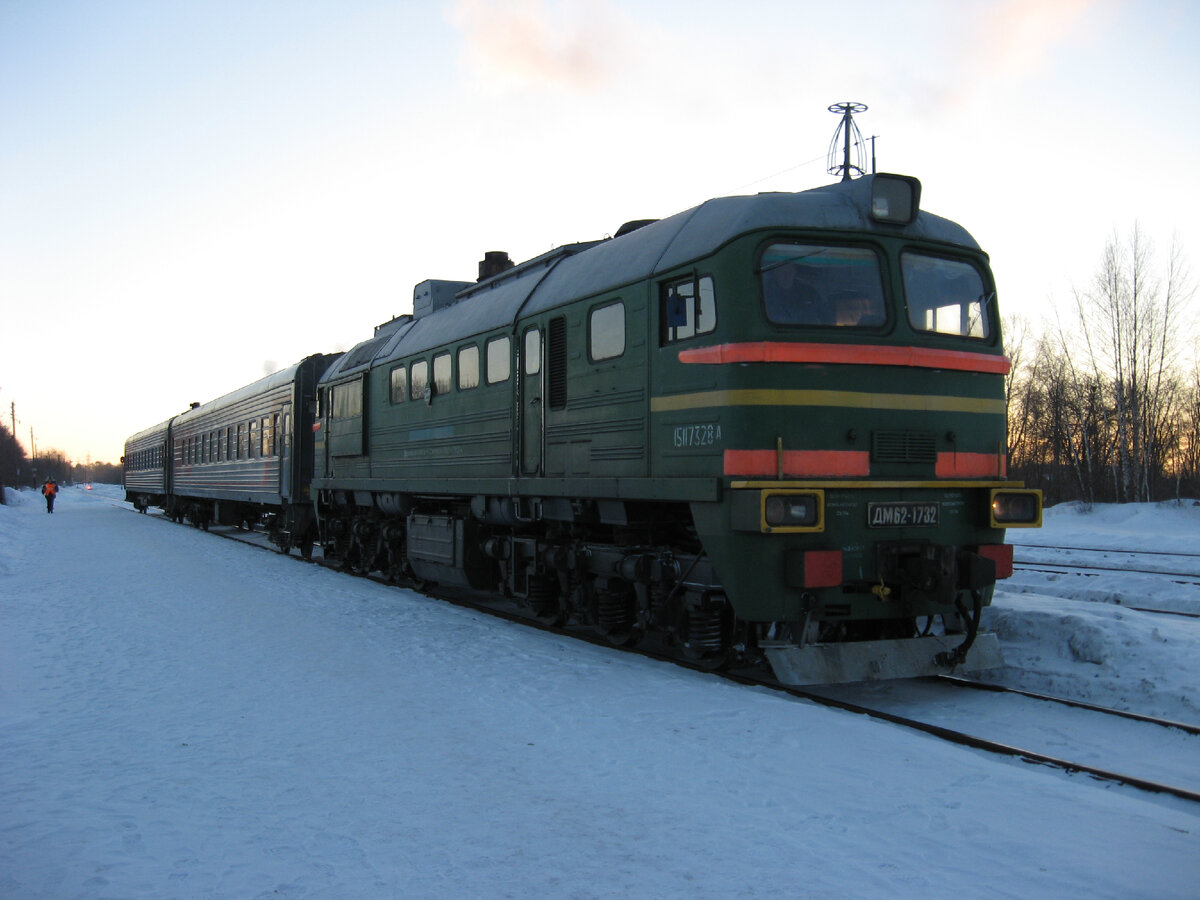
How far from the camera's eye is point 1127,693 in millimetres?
7184

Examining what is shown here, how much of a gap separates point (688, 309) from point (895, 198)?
1.85 metres

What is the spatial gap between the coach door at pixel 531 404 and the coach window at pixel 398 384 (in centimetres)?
382

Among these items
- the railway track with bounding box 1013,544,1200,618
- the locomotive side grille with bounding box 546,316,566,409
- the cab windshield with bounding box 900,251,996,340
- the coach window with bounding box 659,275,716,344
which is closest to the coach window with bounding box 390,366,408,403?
the locomotive side grille with bounding box 546,316,566,409

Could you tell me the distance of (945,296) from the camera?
7.42 m

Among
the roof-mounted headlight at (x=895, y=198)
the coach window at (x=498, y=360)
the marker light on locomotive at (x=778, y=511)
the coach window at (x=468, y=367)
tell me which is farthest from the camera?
the coach window at (x=468, y=367)

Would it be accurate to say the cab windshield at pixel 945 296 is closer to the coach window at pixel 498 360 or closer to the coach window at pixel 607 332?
the coach window at pixel 607 332

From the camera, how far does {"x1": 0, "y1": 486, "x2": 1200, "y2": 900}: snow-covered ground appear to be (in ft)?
12.3

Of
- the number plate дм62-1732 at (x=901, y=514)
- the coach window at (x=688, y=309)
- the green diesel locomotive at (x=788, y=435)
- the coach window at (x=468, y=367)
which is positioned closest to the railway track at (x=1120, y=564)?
the green diesel locomotive at (x=788, y=435)

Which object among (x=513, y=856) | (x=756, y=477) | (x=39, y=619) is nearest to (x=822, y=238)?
(x=756, y=477)

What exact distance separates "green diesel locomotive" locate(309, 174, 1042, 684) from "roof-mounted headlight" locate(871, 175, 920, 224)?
19mm

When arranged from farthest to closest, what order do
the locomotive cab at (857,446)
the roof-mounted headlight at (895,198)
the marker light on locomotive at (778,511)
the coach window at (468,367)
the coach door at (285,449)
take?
the coach door at (285,449)
the coach window at (468,367)
the roof-mounted headlight at (895,198)
the locomotive cab at (857,446)
the marker light on locomotive at (778,511)

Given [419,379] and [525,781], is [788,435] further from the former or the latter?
[419,379]

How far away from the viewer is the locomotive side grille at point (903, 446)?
6906mm

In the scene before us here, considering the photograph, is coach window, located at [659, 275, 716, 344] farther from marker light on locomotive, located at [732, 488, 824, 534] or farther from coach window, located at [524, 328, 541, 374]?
coach window, located at [524, 328, 541, 374]
